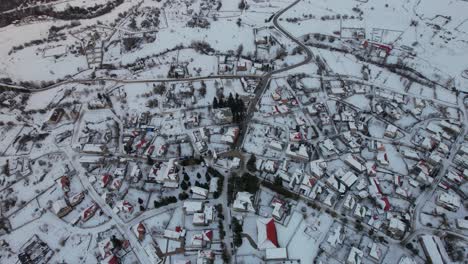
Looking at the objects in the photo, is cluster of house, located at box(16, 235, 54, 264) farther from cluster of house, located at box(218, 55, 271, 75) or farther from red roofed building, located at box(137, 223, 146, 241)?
cluster of house, located at box(218, 55, 271, 75)

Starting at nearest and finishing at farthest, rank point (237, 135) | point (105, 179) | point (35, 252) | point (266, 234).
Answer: point (266, 234)
point (35, 252)
point (105, 179)
point (237, 135)

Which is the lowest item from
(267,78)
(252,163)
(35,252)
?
(35,252)

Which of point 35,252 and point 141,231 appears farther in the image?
point 141,231

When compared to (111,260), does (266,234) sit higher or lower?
higher

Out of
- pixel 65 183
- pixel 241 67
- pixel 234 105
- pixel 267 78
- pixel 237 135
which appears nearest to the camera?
pixel 65 183

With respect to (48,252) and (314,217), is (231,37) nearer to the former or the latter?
(314,217)

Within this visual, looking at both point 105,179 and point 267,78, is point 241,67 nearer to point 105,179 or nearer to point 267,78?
point 267,78

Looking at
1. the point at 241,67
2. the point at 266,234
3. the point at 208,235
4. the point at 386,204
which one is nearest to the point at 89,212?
the point at 208,235
